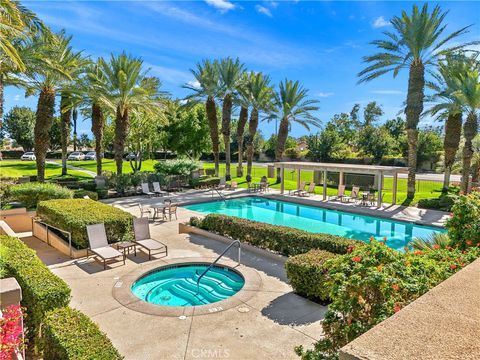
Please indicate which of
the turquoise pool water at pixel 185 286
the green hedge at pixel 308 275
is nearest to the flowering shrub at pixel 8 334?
the turquoise pool water at pixel 185 286

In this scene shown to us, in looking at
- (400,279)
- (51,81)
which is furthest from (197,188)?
(400,279)

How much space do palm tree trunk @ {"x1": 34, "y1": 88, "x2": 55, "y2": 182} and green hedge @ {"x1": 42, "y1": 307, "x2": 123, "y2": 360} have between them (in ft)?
62.1

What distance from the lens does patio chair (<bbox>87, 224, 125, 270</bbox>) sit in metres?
9.66

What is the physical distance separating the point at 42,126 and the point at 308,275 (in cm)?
A: 2061

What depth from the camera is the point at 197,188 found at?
2691 cm

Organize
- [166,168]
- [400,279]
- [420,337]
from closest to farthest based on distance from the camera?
[420,337], [400,279], [166,168]

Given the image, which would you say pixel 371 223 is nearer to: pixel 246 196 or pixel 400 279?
pixel 246 196

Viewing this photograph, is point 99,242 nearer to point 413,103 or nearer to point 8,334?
point 8,334

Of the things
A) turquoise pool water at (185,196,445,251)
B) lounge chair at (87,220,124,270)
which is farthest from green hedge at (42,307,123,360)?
turquoise pool water at (185,196,445,251)

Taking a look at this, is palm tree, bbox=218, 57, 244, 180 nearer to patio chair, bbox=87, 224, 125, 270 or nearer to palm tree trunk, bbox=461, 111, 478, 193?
palm tree trunk, bbox=461, 111, 478, 193

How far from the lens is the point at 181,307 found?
7.14m

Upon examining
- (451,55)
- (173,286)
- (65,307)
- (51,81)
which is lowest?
(173,286)

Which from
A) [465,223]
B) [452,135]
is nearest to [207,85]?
[452,135]

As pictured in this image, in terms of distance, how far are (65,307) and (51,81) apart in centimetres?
2078
